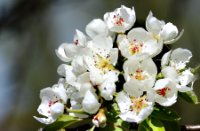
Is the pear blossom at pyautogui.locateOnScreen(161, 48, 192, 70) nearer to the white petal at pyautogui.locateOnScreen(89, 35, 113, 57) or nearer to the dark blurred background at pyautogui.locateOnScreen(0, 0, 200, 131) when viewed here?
the white petal at pyautogui.locateOnScreen(89, 35, 113, 57)

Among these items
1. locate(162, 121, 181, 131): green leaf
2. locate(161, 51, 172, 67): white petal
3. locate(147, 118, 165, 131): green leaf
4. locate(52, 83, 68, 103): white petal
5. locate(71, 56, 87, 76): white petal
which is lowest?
locate(162, 121, 181, 131): green leaf

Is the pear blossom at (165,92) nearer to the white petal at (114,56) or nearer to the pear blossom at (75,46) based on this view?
the white petal at (114,56)

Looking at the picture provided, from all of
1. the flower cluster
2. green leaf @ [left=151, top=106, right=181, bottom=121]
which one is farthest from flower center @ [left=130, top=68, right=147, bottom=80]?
green leaf @ [left=151, top=106, right=181, bottom=121]

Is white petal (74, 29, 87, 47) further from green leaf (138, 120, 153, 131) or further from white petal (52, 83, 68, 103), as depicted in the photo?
green leaf (138, 120, 153, 131)

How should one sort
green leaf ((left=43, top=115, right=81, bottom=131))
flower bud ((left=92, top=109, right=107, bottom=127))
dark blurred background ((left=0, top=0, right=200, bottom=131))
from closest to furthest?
flower bud ((left=92, top=109, right=107, bottom=127)), green leaf ((left=43, top=115, right=81, bottom=131)), dark blurred background ((left=0, top=0, right=200, bottom=131))

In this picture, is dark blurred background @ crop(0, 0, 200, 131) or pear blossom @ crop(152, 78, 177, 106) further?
dark blurred background @ crop(0, 0, 200, 131)

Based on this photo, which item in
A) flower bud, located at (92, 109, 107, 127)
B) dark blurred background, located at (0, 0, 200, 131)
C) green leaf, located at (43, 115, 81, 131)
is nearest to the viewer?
flower bud, located at (92, 109, 107, 127)

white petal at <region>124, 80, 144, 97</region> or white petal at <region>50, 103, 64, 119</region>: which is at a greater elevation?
white petal at <region>50, 103, 64, 119</region>
